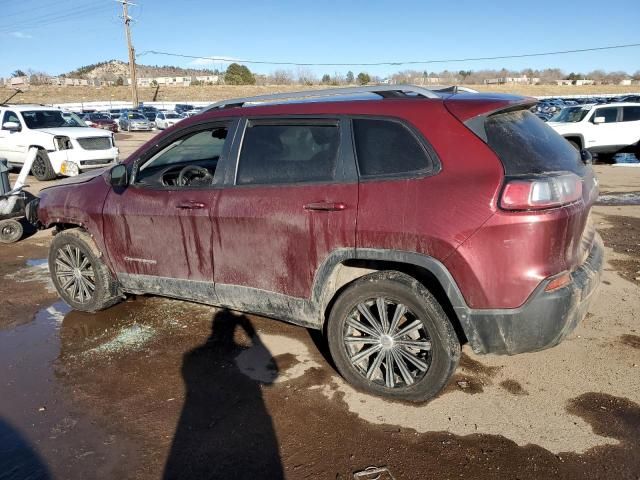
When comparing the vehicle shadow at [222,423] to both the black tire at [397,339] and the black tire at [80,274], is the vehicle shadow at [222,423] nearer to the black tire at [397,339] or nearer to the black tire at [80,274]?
the black tire at [397,339]

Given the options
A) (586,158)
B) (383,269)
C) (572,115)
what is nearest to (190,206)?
(383,269)

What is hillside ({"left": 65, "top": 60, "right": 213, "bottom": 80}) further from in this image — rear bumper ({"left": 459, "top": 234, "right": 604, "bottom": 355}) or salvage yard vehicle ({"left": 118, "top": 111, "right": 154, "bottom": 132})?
rear bumper ({"left": 459, "top": 234, "right": 604, "bottom": 355})

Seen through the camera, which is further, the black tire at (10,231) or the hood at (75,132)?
the hood at (75,132)

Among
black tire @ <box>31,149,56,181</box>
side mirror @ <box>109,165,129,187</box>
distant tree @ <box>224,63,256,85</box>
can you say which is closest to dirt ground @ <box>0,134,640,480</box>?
side mirror @ <box>109,165,129,187</box>

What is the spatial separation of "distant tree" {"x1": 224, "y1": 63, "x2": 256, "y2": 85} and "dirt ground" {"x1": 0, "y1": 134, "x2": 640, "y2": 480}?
83.1 meters

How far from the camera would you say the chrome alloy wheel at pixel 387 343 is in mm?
3090

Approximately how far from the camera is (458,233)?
108 inches

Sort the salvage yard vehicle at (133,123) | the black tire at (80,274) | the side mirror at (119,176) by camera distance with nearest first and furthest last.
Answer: the side mirror at (119,176) → the black tire at (80,274) → the salvage yard vehicle at (133,123)

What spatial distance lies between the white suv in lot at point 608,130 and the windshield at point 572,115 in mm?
242

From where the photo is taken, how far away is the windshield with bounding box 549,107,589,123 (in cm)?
Result: 1571

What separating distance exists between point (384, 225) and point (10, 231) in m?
6.52

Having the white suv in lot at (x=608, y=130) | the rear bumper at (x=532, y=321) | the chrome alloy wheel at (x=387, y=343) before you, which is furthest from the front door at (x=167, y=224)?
the white suv in lot at (x=608, y=130)

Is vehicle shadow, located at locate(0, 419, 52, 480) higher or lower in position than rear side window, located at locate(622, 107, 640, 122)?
lower

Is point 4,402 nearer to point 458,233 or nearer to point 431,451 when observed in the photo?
point 431,451
